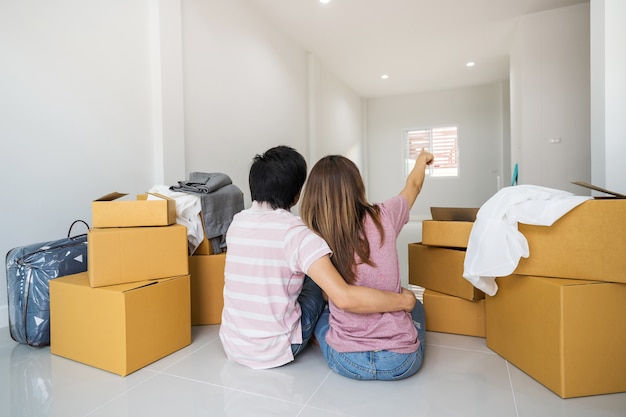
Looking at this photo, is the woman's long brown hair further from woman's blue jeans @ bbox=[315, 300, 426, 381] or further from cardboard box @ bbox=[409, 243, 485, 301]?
cardboard box @ bbox=[409, 243, 485, 301]

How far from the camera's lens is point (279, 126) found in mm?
4715

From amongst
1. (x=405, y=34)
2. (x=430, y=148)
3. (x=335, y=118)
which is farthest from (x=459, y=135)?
(x=405, y=34)

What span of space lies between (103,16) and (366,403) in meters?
2.88

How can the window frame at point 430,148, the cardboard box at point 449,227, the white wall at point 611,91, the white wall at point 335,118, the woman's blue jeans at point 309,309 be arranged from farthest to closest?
the window frame at point 430,148 < the white wall at point 335,118 < the white wall at point 611,91 < the cardboard box at point 449,227 < the woman's blue jeans at point 309,309

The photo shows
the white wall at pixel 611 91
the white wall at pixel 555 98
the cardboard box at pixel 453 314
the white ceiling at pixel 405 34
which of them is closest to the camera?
the cardboard box at pixel 453 314

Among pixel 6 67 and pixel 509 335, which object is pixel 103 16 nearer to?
pixel 6 67

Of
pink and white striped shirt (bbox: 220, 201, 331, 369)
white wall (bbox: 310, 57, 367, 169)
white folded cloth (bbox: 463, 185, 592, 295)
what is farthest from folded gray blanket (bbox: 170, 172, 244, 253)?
white wall (bbox: 310, 57, 367, 169)

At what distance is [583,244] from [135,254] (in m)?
1.75

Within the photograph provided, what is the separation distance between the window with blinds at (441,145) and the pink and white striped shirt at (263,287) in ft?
24.6

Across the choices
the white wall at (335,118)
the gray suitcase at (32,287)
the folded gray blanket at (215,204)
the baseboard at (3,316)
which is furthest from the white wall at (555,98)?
the baseboard at (3,316)

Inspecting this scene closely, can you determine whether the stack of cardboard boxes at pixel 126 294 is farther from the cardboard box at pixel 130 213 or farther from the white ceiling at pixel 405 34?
the white ceiling at pixel 405 34

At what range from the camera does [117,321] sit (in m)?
1.36

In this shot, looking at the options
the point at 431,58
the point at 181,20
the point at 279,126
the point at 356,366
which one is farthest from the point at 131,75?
the point at 431,58

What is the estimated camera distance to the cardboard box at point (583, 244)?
1159 millimetres
